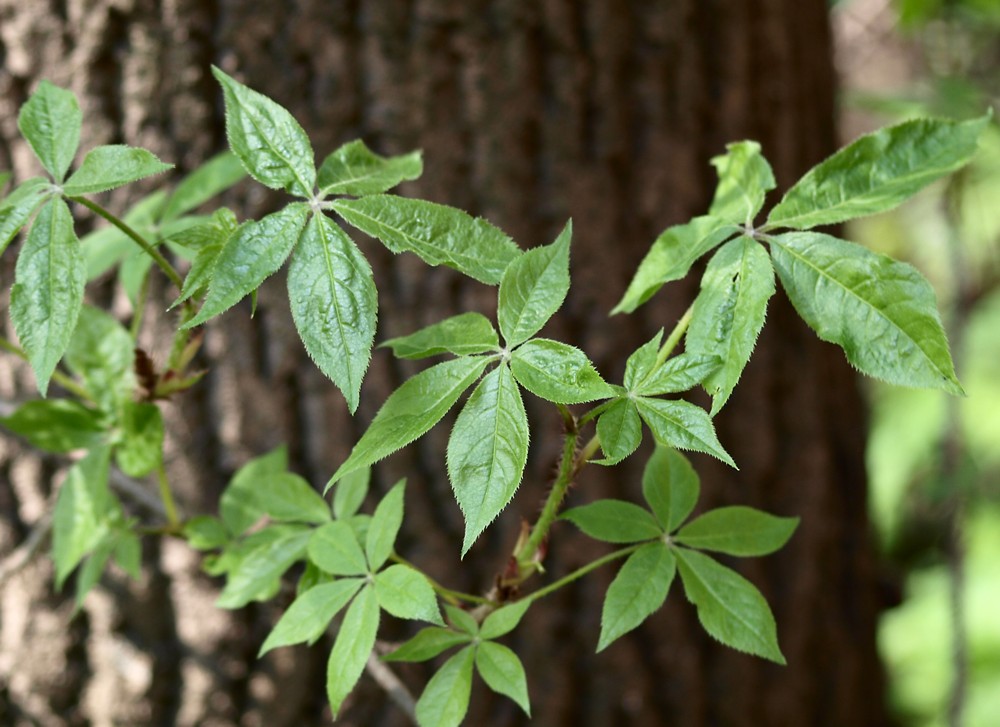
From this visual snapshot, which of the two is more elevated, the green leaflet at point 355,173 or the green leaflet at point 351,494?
the green leaflet at point 355,173

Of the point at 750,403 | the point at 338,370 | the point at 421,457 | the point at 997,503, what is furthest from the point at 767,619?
the point at 997,503

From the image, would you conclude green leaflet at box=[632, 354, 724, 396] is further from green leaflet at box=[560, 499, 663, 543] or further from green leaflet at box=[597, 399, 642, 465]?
green leaflet at box=[560, 499, 663, 543]

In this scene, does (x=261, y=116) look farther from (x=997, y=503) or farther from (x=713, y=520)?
(x=997, y=503)

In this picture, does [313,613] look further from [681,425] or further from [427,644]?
[681,425]

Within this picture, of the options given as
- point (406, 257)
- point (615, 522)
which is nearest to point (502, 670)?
point (615, 522)

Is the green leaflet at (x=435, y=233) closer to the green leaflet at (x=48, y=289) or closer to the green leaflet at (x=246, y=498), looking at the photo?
the green leaflet at (x=48, y=289)

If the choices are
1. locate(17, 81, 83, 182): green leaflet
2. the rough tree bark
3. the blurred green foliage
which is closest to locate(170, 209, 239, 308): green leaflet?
locate(17, 81, 83, 182): green leaflet

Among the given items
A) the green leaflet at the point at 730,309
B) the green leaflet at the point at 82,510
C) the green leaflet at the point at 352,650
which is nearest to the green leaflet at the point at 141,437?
the green leaflet at the point at 82,510
